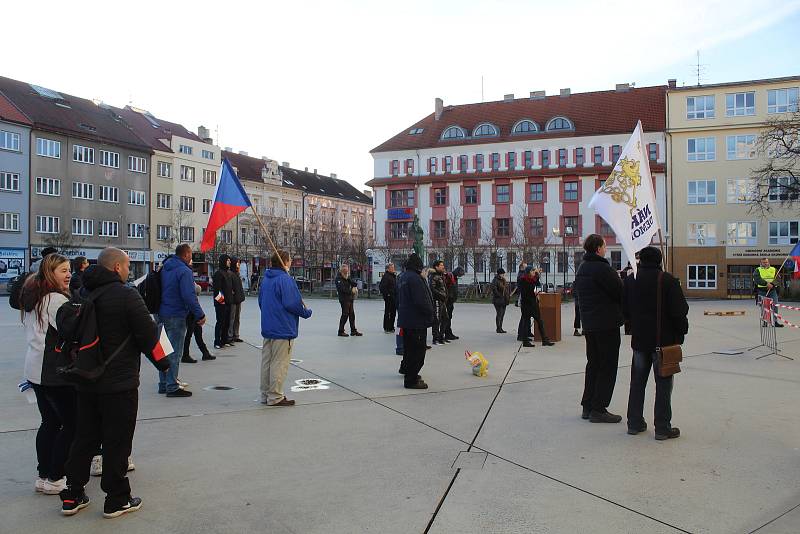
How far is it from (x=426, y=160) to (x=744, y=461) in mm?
64134

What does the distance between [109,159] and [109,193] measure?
311 centimetres

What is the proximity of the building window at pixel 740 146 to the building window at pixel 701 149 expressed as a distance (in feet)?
3.76

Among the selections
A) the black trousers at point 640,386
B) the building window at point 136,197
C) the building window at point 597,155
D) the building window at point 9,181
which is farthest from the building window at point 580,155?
the black trousers at point 640,386

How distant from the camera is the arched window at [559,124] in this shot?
2520 inches

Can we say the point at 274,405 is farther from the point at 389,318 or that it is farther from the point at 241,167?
the point at 241,167

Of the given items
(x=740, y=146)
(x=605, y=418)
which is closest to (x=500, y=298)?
(x=605, y=418)

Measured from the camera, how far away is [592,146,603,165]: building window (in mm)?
62125

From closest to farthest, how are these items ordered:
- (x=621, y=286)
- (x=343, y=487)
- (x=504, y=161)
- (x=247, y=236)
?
(x=343, y=487) < (x=621, y=286) < (x=504, y=161) < (x=247, y=236)

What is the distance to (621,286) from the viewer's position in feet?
24.2

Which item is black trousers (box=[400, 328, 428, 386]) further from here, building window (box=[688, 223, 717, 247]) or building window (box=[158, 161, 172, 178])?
building window (box=[158, 161, 172, 178])

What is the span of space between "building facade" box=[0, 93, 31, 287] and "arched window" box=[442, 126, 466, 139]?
3760 centimetres

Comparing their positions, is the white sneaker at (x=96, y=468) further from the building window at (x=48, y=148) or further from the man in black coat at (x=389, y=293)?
the building window at (x=48, y=148)

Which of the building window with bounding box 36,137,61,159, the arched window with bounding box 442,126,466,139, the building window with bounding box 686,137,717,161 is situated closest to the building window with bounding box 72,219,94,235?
the building window with bounding box 36,137,61,159

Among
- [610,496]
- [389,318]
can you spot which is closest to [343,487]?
[610,496]
